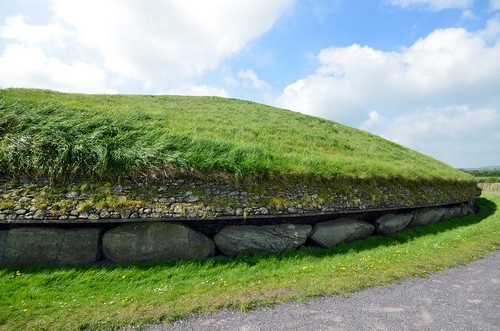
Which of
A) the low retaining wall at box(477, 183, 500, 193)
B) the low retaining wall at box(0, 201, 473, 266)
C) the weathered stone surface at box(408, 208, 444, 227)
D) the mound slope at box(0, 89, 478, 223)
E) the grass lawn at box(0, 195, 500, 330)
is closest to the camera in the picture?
the grass lawn at box(0, 195, 500, 330)

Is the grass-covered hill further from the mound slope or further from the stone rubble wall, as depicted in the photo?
the stone rubble wall

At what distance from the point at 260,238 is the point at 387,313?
440cm

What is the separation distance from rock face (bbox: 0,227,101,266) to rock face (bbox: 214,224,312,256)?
3964mm

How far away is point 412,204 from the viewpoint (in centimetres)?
1314

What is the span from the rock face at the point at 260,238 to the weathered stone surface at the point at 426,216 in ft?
24.5

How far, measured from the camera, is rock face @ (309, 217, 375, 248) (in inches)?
404

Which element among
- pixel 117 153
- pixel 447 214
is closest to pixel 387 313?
pixel 117 153

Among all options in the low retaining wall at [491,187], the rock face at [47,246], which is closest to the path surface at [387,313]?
the rock face at [47,246]

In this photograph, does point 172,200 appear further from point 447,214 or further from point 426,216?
point 447,214

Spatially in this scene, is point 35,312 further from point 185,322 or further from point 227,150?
point 227,150

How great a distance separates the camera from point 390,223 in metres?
12.2

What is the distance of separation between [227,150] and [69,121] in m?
6.31

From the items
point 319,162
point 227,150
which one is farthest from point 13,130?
point 319,162

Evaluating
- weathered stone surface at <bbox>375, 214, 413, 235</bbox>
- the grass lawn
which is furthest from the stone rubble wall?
the grass lawn
